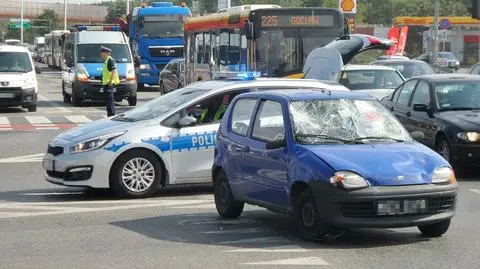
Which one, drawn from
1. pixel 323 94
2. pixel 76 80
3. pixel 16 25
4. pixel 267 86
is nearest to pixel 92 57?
pixel 76 80

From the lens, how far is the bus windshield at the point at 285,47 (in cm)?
2220

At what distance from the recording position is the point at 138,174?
1205cm

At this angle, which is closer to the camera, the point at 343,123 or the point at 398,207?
the point at 398,207

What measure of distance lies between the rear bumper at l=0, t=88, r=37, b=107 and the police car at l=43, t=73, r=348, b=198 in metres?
16.1

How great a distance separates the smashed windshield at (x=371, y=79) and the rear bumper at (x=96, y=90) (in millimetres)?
11012

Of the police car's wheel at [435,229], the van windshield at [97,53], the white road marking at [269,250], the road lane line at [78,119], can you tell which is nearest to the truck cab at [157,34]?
the van windshield at [97,53]

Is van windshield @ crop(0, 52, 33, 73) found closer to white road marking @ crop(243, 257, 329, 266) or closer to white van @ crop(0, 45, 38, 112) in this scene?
white van @ crop(0, 45, 38, 112)

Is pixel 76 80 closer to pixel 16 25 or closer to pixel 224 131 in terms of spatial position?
pixel 224 131

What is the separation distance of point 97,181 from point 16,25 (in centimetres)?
12140

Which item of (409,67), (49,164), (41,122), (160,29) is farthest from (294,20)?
(160,29)

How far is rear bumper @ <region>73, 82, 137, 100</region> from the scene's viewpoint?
3066 centimetres

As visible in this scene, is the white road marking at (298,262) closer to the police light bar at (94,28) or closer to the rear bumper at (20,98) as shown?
the rear bumper at (20,98)

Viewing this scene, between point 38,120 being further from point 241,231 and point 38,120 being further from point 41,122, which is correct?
point 241,231

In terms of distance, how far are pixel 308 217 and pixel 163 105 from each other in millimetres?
4164
